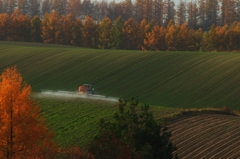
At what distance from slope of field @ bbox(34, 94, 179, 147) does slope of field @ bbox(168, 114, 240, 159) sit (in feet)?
8.42

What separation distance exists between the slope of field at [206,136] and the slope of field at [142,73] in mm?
14970

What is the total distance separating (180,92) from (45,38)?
266 feet

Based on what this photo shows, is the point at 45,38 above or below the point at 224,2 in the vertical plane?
below

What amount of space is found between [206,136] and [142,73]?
37802 millimetres

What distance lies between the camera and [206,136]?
37500mm

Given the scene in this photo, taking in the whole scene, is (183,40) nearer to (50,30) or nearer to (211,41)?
(211,41)

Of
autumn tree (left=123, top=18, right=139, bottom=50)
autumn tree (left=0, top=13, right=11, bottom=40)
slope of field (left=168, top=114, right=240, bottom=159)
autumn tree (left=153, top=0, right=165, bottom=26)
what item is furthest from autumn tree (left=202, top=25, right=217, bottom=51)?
slope of field (left=168, top=114, right=240, bottom=159)

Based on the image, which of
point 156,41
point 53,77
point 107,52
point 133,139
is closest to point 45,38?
point 156,41

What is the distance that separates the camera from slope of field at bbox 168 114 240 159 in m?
34.3

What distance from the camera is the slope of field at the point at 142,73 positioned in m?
61.6

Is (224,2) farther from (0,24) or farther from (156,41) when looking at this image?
(0,24)

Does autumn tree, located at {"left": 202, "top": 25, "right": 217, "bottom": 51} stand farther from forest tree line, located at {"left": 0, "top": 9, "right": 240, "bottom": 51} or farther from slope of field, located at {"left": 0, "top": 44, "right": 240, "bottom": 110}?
slope of field, located at {"left": 0, "top": 44, "right": 240, "bottom": 110}

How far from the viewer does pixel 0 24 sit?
5556 inches

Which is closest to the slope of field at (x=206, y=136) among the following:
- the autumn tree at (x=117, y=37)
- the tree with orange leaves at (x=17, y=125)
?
the tree with orange leaves at (x=17, y=125)
